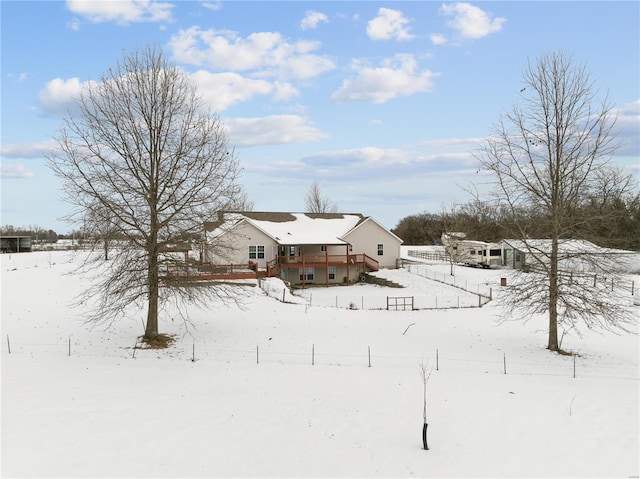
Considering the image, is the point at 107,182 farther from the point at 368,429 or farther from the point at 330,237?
the point at 330,237

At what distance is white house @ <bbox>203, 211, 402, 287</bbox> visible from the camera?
43781 mm

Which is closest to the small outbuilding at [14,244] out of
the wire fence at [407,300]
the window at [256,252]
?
the window at [256,252]

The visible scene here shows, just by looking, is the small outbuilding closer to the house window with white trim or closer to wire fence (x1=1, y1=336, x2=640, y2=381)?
the house window with white trim

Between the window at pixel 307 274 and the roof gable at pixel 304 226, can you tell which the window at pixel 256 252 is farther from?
the window at pixel 307 274

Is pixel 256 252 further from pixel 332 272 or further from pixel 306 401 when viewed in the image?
pixel 306 401

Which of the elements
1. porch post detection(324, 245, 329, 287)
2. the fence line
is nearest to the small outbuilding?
porch post detection(324, 245, 329, 287)

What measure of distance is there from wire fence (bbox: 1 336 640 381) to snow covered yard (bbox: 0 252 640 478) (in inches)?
5.0

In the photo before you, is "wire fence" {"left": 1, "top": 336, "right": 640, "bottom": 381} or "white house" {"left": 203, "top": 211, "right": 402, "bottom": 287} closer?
"wire fence" {"left": 1, "top": 336, "right": 640, "bottom": 381}

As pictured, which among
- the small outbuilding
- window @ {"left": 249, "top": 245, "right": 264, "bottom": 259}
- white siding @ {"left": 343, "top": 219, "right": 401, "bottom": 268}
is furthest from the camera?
A: the small outbuilding

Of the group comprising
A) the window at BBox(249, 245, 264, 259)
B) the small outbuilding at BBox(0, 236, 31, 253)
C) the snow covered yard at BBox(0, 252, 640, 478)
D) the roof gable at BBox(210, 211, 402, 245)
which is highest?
the roof gable at BBox(210, 211, 402, 245)

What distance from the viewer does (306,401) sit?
14586 mm

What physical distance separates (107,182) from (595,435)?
20.4 metres

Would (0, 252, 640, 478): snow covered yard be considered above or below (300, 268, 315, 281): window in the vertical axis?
below

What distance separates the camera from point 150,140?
63.9 feet
